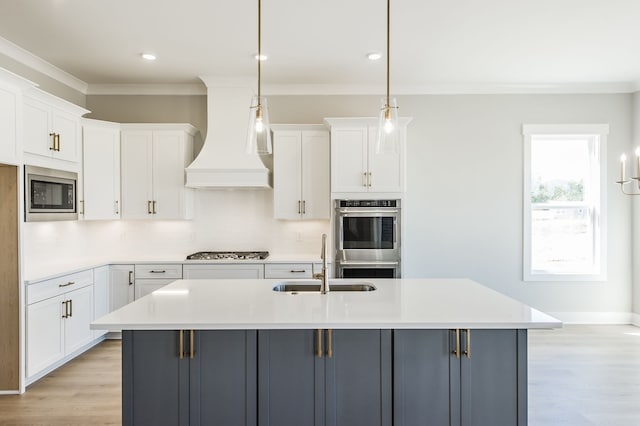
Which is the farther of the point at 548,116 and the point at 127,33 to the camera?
the point at 548,116

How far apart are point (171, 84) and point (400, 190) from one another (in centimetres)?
287

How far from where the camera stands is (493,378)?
2029mm

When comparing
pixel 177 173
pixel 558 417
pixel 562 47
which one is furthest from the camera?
pixel 177 173

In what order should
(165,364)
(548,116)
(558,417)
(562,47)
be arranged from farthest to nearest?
(548,116)
(562,47)
(558,417)
(165,364)

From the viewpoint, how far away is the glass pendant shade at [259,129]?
224cm

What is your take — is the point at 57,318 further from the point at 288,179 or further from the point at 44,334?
the point at 288,179

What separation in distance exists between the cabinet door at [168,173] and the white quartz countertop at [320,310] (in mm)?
1914

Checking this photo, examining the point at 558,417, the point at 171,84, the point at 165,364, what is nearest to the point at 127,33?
the point at 171,84

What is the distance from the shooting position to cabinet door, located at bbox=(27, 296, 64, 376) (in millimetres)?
3135

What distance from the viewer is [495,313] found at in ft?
6.75

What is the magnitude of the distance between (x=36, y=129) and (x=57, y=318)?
1570 millimetres

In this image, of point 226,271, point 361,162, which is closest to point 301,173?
point 361,162

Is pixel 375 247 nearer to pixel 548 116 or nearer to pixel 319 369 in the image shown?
pixel 319 369

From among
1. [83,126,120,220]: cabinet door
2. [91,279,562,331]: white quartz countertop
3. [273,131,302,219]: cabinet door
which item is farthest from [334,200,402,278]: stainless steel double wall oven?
[83,126,120,220]: cabinet door
